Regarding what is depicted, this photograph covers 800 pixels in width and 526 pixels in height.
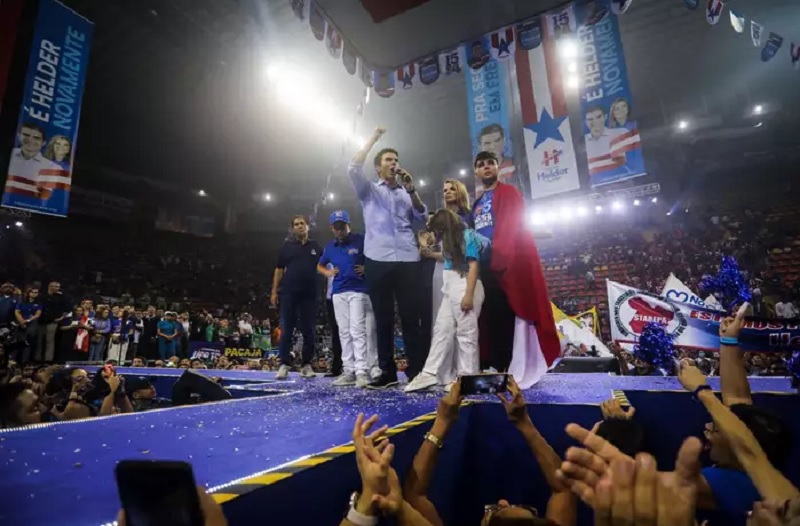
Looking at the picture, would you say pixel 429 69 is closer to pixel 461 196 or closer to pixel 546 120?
pixel 546 120

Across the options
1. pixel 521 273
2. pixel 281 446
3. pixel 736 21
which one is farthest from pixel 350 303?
pixel 736 21

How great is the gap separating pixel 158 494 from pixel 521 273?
273 cm

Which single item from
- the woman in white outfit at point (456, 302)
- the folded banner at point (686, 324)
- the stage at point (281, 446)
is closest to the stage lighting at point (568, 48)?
the folded banner at point (686, 324)

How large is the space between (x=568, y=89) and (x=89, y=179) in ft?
66.9

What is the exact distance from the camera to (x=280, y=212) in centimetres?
2491

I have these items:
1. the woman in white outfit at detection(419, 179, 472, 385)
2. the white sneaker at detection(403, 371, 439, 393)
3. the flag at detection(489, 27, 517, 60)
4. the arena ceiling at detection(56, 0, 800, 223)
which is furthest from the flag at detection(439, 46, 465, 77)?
the white sneaker at detection(403, 371, 439, 393)

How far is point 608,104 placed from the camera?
8.18m

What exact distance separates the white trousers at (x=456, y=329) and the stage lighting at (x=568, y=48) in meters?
7.97

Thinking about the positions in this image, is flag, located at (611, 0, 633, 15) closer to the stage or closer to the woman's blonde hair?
the woman's blonde hair

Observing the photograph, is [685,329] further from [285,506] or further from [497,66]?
[497,66]

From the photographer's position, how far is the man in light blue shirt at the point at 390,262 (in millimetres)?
3371

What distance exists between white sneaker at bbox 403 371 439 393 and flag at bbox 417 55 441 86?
6.07 meters

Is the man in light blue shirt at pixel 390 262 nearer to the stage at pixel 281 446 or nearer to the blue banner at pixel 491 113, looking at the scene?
the stage at pixel 281 446

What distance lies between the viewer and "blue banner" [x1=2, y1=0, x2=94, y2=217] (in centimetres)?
729
